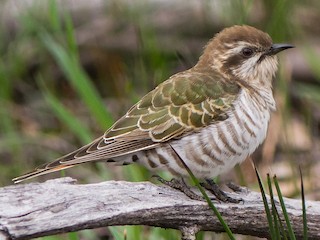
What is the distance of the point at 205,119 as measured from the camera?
215 inches

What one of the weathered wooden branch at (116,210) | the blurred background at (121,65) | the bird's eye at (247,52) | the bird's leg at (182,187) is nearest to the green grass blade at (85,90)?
the blurred background at (121,65)

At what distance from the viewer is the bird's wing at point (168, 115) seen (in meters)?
5.32

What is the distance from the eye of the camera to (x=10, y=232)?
4078mm

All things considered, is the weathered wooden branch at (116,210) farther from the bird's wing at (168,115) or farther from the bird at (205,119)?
the bird's wing at (168,115)

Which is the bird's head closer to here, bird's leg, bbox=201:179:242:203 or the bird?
the bird

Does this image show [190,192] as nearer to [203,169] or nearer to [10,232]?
[203,169]

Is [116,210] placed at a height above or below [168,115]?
below

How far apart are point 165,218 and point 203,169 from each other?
2.21ft

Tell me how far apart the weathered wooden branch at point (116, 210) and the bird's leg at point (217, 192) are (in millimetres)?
50

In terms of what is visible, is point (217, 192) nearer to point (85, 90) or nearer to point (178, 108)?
point (178, 108)

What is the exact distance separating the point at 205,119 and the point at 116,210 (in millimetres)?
1187

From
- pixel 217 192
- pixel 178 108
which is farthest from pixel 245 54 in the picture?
pixel 217 192

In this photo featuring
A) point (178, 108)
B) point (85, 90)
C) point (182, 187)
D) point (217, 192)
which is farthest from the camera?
point (85, 90)

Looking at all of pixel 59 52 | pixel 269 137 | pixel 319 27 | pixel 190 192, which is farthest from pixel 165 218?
pixel 319 27
